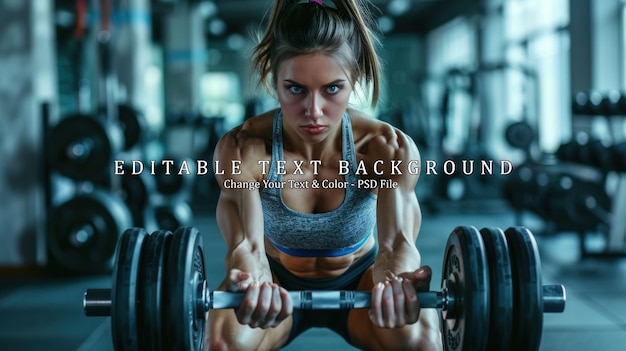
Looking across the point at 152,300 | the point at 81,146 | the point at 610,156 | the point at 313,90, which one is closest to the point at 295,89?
the point at 313,90

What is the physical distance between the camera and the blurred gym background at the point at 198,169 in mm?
2176

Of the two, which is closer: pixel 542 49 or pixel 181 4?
pixel 542 49

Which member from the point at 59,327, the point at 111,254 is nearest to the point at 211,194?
the point at 111,254

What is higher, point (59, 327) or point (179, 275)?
point (179, 275)

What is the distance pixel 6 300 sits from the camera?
2459 mm

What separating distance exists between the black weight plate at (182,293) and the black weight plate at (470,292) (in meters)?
0.40

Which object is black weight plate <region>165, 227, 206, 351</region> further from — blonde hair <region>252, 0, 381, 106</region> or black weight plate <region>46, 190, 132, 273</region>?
black weight plate <region>46, 190, 132, 273</region>

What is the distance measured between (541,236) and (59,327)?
2807 mm

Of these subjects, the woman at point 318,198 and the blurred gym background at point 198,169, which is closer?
the woman at point 318,198

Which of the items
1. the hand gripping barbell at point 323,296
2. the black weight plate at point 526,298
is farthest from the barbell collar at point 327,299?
the black weight plate at point 526,298

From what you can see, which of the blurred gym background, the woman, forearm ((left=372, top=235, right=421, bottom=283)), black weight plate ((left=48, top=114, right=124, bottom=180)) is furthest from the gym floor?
forearm ((left=372, top=235, right=421, bottom=283))

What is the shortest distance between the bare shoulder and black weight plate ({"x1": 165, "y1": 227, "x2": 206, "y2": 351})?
139 mm

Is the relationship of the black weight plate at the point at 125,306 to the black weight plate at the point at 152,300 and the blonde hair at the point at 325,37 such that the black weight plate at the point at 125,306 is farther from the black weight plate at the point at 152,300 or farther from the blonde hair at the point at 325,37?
the blonde hair at the point at 325,37

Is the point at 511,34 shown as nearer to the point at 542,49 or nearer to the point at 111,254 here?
the point at 542,49
